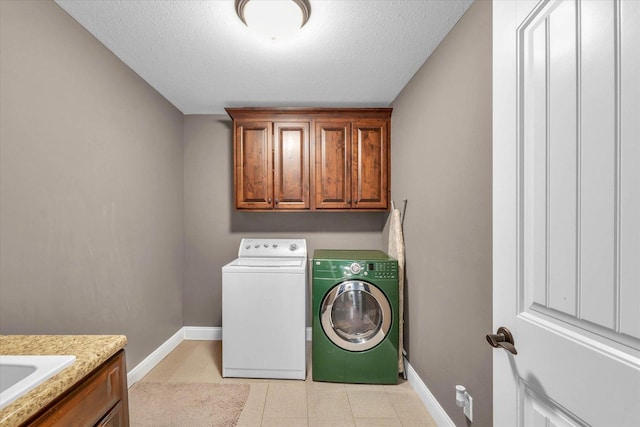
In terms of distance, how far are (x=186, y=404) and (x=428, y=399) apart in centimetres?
169

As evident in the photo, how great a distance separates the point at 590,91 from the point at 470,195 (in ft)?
3.19

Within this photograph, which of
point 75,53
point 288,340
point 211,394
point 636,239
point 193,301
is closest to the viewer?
point 636,239

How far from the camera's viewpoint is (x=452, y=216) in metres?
1.70

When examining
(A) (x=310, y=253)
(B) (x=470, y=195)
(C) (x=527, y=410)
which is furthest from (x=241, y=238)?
(C) (x=527, y=410)

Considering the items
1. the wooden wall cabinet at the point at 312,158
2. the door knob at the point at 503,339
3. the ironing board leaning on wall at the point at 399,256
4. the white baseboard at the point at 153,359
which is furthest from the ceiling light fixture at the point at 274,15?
the white baseboard at the point at 153,359

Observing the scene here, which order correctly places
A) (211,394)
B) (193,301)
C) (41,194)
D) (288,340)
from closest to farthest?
(41,194) → (211,394) → (288,340) → (193,301)

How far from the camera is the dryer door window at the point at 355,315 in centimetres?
232

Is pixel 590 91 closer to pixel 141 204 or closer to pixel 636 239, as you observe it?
pixel 636 239

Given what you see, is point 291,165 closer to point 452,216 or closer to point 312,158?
point 312,158

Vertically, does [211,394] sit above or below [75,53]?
below

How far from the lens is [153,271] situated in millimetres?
2596

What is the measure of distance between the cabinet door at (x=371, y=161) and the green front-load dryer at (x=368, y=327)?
768mm

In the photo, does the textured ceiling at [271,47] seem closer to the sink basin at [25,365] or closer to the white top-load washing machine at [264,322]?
the white top-load washing machine at [264,322]

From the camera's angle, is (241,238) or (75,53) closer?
(75,53)
